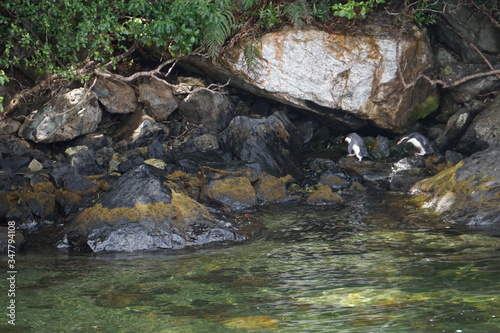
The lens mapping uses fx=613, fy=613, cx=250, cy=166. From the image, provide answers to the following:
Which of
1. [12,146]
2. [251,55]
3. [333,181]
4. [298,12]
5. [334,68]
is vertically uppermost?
[298,12]

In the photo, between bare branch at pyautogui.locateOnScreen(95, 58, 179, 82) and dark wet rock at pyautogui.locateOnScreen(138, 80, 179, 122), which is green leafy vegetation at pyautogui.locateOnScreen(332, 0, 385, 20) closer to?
bare branch at pyautogui.locateOnScreen(95, 58, 179, 82)

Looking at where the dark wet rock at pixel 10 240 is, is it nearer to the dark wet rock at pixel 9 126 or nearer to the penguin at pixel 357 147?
the dark wet rock at pixel 9 126

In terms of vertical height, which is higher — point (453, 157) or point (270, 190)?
point (453, 157)

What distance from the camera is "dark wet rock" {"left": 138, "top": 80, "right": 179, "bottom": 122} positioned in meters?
14.3

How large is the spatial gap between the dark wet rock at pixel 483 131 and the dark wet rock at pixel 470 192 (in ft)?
8.27

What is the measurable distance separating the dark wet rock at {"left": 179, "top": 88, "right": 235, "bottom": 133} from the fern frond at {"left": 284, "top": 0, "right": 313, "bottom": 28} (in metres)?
2.58

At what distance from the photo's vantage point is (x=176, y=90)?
14.7 meters

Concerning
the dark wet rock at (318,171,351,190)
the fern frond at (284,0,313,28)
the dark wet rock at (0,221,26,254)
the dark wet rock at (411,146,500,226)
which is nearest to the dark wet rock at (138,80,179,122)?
the fern frond at (284,0,313,28)

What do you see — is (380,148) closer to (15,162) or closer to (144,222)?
(144,222)

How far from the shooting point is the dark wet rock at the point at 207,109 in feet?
47.4

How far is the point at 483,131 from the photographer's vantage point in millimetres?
13094

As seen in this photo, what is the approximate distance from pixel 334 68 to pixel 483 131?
11.4ft

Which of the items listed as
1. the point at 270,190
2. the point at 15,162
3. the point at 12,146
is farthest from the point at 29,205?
the point at 270,190

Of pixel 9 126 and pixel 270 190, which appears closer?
pixel 270 190
